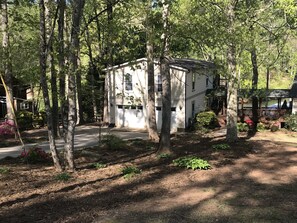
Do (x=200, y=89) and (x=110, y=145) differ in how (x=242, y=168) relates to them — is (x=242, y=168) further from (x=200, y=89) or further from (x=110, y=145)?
(x=200, y=89)

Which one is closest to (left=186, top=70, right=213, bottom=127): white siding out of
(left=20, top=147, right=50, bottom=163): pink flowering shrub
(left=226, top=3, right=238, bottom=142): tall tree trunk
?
(left=226, top=3, right=238, bottom=142): tall tree trunk

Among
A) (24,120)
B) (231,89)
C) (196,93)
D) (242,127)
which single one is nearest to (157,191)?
(231,89)

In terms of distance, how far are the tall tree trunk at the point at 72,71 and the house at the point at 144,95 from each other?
15.7 metres

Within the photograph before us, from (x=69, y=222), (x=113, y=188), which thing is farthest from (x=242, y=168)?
(x=69, y=222)

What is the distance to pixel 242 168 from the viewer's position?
38.9ft

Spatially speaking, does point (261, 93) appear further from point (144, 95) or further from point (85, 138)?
point (85, 138)

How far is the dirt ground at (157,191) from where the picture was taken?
7.07 metres

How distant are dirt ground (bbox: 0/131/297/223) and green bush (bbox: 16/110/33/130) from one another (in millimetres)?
14202

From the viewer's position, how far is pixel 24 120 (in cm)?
2792

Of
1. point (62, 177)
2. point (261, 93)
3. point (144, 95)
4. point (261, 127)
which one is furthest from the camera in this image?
point (144, 95)

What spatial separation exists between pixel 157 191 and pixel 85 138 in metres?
14.9

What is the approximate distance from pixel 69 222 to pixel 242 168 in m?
7.23

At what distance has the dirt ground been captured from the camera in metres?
7.07

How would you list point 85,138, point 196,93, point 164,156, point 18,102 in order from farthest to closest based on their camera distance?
point 18,102, point 196,93, point 85,138, point 164,156
